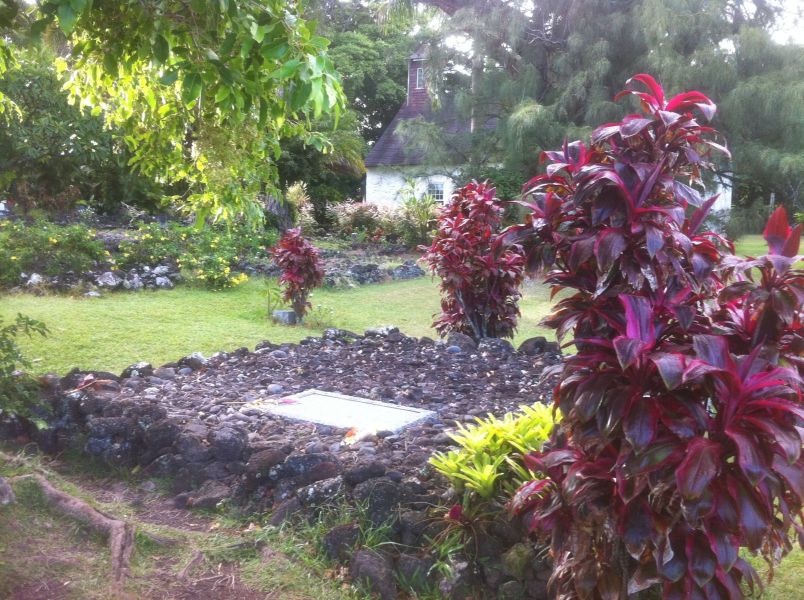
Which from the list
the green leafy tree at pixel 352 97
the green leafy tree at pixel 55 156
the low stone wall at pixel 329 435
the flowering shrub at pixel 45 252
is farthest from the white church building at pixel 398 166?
the low stone wall at pixel 329 435

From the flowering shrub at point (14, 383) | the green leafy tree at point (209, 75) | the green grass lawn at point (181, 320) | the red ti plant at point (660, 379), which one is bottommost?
the green grass lawn at point (181, 320)

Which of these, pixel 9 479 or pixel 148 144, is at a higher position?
pixel 148 144

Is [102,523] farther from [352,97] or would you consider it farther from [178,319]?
[352,97]

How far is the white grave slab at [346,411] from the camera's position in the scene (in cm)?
454

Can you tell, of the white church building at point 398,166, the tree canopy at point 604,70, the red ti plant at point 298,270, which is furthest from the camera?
the white church building at point 398,166

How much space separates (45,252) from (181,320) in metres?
3.27

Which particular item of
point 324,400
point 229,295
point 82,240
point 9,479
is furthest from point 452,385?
point 82,240

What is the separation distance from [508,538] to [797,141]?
12.1 m

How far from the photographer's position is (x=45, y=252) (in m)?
10.8

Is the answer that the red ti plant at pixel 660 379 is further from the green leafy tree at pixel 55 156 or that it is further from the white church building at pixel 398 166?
the white church building at pixel 398 166

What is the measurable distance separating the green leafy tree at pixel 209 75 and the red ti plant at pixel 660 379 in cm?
102

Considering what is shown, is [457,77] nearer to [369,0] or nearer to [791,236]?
[369,0]

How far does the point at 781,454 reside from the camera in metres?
2.23

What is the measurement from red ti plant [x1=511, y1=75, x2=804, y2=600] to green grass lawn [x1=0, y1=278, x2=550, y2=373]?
4.75m
